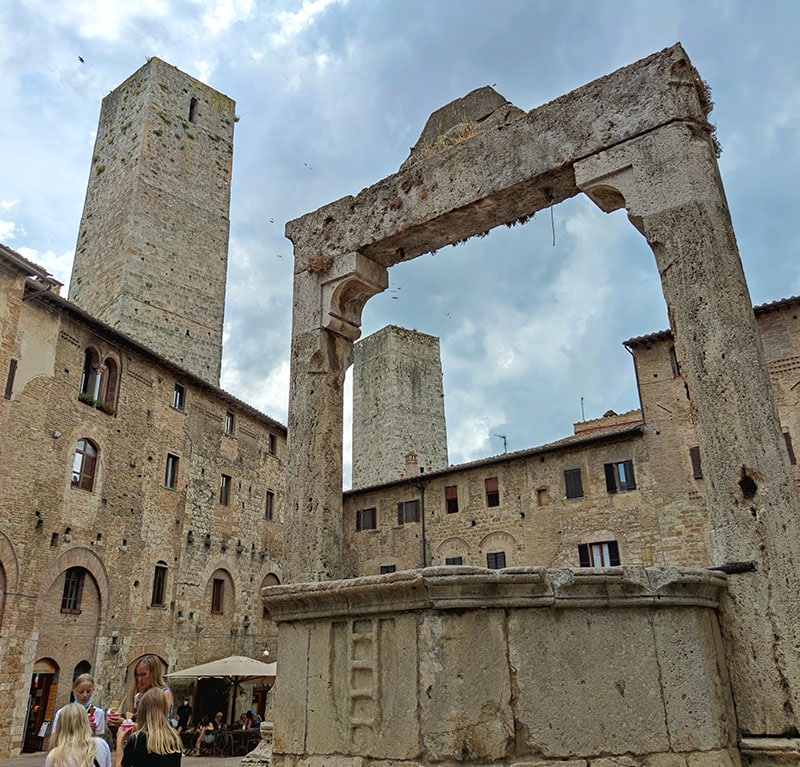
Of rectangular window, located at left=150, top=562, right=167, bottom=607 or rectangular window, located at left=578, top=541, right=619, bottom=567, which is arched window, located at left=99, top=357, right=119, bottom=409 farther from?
rectangular window, located at left=578, top=541, right=619, bottom=567

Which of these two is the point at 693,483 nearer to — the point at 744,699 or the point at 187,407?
the point at 187,407

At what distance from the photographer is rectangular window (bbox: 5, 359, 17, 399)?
16.1 meters

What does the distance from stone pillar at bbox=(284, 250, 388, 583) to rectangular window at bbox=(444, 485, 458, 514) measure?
1800 cm

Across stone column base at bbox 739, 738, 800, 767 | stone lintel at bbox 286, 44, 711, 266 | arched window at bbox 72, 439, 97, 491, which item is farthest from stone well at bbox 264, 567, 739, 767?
arched window at bbox 72, 439, 97, 491

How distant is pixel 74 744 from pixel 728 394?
4523 millimetres

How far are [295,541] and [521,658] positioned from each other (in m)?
2.88

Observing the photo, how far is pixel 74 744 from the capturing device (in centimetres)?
388

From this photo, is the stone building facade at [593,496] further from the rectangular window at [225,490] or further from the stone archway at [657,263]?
the stone archway at [657,263]

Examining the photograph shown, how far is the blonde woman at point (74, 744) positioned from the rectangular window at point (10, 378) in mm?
14008

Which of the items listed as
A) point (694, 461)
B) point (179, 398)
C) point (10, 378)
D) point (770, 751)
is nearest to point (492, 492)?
point (694, 461)

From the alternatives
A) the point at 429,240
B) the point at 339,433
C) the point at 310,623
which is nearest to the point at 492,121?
the point at 429,240

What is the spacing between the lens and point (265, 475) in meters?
25.8

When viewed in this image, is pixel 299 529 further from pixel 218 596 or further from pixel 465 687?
pixel 218 596

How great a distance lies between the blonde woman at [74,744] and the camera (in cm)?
382
